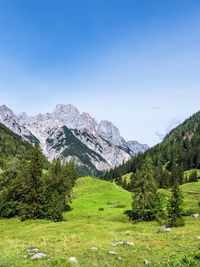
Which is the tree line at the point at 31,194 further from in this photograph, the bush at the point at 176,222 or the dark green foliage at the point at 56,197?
the bush at the point at 176,222

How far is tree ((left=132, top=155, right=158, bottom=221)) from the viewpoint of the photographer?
45344 millimetres

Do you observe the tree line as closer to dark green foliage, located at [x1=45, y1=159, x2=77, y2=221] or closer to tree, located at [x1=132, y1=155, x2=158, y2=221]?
dark green foliage, located at [x1=45, y1=159, x2=77, y2=221]

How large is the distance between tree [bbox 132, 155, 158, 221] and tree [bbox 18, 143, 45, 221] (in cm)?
2655

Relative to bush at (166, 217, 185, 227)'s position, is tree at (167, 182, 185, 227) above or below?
above

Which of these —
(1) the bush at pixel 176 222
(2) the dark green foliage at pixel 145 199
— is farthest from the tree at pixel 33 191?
(1) the bush at pixel 176 222

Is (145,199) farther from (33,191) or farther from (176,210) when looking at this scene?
(33,191)

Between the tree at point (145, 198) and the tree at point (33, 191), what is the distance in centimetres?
2655

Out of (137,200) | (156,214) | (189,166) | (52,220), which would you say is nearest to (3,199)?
(52,220)

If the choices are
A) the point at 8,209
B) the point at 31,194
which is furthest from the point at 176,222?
the point at 8,209

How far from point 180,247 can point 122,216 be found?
3547cm

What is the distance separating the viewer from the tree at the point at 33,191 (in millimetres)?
50062

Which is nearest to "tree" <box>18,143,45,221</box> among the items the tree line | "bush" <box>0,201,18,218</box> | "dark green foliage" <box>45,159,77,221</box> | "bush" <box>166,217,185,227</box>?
the tree line

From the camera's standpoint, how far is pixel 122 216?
5147 centimetres

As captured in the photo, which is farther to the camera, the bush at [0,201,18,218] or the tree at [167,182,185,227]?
the bush at [0,201,18,218]
